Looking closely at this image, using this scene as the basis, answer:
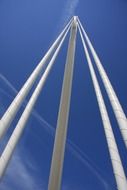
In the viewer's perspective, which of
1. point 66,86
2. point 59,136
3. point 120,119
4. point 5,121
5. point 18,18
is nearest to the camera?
point 5,121

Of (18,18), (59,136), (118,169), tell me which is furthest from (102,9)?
(118,169)

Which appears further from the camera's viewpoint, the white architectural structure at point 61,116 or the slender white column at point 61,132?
the slender white column at point 61,132

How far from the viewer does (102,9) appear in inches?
1918

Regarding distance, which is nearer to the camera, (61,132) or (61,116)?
(61,132)

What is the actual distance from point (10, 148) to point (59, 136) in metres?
10.7

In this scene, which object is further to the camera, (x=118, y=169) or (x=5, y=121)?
(x=118, y=169)

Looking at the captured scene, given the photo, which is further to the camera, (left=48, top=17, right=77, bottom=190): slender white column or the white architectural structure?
(left=48, top=17, right=77, bottom=190): slender white column

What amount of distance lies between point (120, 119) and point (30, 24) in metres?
34.0

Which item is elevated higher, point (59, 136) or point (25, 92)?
point (59, 136)

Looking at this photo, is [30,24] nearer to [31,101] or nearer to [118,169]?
[31,101]

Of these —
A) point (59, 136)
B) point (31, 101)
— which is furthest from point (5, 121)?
point (59, 136)

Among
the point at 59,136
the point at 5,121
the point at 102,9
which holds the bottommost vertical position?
the point at 5,121

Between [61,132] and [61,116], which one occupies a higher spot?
[61,116]

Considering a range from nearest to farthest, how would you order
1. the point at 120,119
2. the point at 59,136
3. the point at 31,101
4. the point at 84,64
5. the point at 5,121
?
the point at 5,121, the point at 120,119, the point at 31,101, the point at 59,136, the point at 84,64
